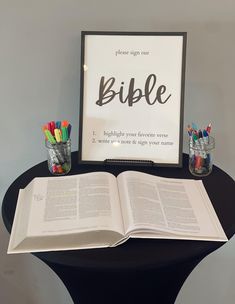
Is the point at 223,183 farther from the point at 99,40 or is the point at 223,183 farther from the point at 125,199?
the point at 99,40

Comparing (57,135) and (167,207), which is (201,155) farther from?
(57,135)

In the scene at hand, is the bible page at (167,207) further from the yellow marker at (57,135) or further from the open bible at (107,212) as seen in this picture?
the yellow marker at (57,135)

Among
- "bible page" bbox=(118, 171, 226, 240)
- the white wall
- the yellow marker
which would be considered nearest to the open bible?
"bible page" bbox=(118, 171, 226, 240)

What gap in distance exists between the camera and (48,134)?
1.05 m

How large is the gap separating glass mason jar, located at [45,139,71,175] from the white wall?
19 centimetres

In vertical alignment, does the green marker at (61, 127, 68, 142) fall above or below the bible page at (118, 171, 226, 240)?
above

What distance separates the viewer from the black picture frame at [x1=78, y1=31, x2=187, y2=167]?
110cm

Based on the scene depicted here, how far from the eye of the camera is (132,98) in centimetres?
111

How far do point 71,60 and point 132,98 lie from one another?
221mm

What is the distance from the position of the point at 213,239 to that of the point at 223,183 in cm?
25

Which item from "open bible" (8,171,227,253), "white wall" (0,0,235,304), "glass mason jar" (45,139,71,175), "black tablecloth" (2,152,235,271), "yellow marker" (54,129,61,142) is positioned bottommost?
"black tablecloth" (2,152,235,271)

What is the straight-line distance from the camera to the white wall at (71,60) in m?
1.12

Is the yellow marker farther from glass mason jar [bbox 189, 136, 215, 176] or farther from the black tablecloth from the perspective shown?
glass mason jar [bbox 189, 136, 215, 176]

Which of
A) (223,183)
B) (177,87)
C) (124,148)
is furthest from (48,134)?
(223,183)
